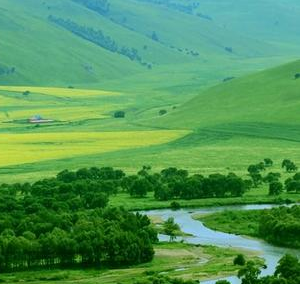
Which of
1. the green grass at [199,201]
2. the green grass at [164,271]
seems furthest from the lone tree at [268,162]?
the green grass at [164,271]

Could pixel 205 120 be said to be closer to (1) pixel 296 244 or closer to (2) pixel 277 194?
(2) pixel 277 194

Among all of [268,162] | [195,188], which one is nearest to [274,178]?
[195,188]

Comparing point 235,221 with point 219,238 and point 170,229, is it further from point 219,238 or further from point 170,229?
point 170,229

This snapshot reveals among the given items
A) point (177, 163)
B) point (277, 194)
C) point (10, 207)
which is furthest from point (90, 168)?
point (10, 207)

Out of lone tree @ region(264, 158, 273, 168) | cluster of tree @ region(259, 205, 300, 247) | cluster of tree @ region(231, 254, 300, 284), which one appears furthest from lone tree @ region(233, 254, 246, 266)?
lone tree @ region(264, 158, 273, 168)

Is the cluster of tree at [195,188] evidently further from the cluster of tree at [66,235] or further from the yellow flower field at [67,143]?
the yellow flower field at [67,143]

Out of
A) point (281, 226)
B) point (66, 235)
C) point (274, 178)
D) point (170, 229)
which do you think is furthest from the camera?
point (274, 178)
